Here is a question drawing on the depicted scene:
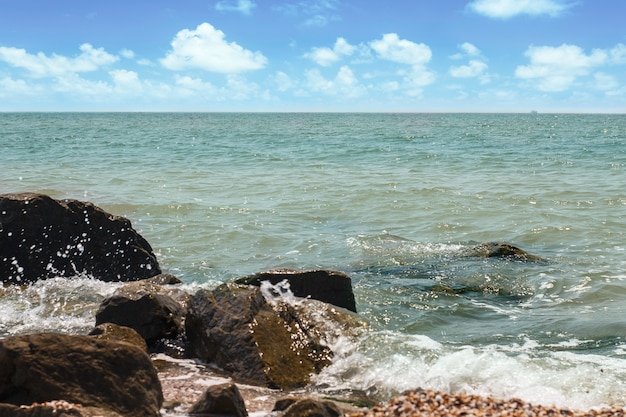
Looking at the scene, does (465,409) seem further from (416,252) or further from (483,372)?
(416,252)

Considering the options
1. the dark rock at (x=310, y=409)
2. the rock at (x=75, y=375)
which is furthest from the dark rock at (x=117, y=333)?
the dark rock at (x=310, y=409)

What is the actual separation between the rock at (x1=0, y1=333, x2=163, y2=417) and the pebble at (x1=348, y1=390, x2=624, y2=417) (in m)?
1.91

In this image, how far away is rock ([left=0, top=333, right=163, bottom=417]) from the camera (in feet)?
19.1

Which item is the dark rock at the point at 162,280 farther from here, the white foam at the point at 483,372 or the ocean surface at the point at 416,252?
the white foam at the point at 483,372

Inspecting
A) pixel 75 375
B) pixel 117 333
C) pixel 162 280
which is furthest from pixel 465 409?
pixel 162 280

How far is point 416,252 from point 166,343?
7397 millimetres

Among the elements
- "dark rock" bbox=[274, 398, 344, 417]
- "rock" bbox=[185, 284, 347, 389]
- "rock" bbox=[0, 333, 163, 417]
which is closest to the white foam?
"rock" bbox=[185, 284, 347, 389]

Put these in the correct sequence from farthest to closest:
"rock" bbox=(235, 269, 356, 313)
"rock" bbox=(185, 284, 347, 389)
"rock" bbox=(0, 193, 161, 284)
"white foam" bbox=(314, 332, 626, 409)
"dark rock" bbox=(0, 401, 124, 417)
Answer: "rock" bbox=(0, 193, 161, 284)
"rock" bbox=(235, 269, 356, 313)
"rock" bbox=(185, 284, 347, 389)
"white foam" bbox=(314, 332, 626, 409)
"dark rock" bbox=(0, 401, 124, 417)

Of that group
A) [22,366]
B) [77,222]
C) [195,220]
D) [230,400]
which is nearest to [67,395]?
[22,366]

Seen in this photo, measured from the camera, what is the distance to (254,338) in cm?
791

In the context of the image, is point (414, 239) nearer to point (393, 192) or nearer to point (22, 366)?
point (393, 192)

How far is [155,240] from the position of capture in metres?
16.6

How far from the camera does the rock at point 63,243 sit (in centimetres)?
1148

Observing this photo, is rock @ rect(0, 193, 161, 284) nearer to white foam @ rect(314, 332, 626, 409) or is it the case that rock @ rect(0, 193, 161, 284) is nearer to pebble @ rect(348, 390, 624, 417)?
white foam @ rect(314, 332, 626, 409)
